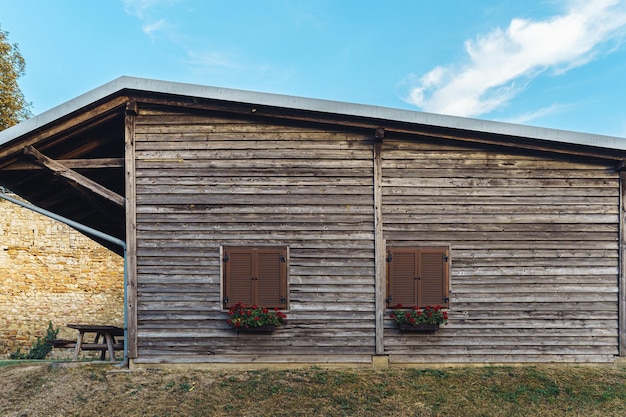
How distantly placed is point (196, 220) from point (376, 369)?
404 cm

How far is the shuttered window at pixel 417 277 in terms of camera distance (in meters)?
7.13

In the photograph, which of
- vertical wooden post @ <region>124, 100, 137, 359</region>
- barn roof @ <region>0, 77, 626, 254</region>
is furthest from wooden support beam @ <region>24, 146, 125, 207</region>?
vertical wooden post @ <region>124, 100, 137, 359</region>

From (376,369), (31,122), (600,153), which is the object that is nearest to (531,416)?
(376,369)

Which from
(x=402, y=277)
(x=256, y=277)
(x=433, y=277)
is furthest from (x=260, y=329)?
(x=433, y=277)

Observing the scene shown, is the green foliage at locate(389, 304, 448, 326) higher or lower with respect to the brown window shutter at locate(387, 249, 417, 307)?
lower

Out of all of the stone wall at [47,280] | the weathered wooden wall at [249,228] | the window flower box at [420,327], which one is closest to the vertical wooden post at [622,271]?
the window flower box at [420,327]

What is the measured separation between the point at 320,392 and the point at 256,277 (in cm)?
214

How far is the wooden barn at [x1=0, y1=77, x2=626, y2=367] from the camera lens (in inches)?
277

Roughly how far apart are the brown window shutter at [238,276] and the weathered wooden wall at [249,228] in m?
0.17

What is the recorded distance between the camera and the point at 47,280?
14234mm

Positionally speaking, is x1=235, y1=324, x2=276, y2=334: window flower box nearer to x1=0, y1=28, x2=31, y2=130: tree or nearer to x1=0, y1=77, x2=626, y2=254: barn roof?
x1=0, y1=77, x2=626, y2=254: barn roof

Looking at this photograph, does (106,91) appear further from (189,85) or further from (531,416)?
(531,416)

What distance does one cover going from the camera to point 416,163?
23.7 feet

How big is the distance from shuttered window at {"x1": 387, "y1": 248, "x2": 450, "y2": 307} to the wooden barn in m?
0.02
